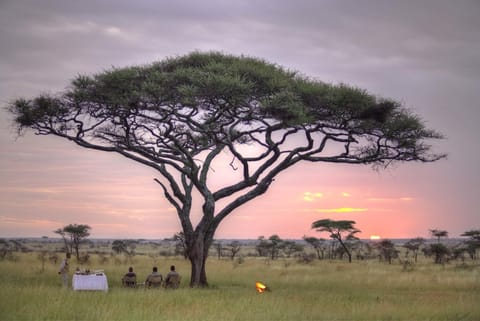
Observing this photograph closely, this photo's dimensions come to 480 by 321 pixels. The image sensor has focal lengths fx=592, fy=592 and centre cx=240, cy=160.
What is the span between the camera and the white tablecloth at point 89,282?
18172 mm

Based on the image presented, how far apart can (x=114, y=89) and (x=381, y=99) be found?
1014 cm

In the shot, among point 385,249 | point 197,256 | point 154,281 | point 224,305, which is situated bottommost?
point 224,305

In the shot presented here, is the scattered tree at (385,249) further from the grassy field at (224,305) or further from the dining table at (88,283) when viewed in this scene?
the dining table at (88,283)

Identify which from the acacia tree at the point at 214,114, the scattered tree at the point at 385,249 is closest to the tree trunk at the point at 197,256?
the acacia tree at the point at 214,114

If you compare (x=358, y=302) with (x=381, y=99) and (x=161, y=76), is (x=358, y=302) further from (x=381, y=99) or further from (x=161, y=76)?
(x=161, y=76)

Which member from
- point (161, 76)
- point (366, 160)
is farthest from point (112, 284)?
point (366, 160)

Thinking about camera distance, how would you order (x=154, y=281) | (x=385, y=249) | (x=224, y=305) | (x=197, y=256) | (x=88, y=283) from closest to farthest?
(x=224, y=305)
(x=88, y=283)
(x=154, y=281)
(x=197, y=256)
(x=385, y=249)

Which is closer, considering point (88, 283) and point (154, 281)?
point (88, 283)

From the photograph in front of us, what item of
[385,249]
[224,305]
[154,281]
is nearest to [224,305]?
[224,305]

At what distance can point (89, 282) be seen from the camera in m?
18.2

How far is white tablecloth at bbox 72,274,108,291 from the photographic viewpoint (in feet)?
59.6

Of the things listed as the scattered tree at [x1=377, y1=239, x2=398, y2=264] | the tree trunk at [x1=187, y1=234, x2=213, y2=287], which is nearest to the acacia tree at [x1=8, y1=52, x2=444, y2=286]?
the tree trunk at [x1=187, y1=234, x2=213, y2=287]

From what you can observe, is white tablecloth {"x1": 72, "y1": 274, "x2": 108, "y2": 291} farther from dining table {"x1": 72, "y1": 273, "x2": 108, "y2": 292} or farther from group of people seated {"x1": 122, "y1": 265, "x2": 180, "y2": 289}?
group of people seated {"x1": 122, "y1": 265, "x2": 180, "y2": 289}

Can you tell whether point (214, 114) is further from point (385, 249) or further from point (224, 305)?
point (385, 249)
